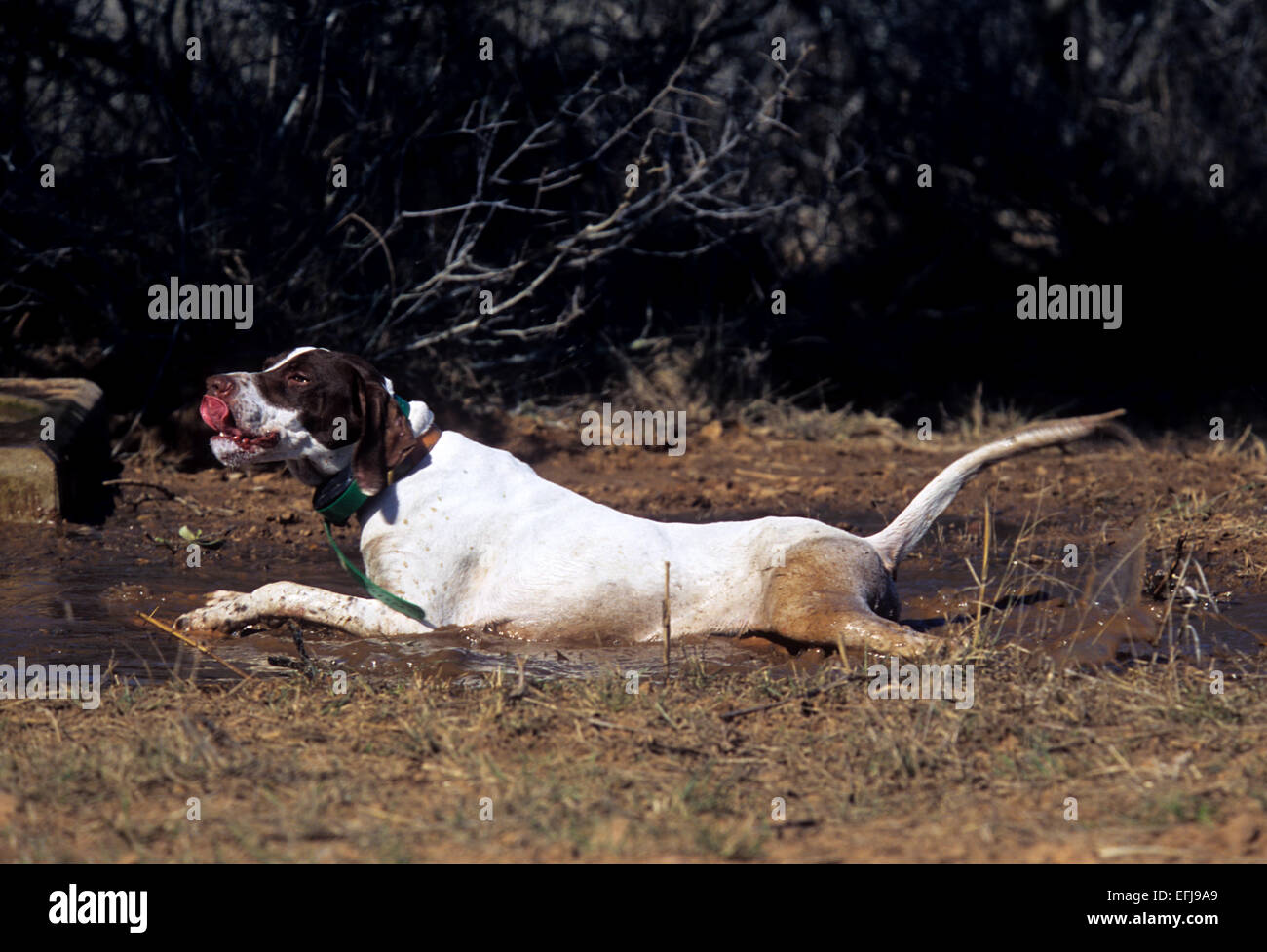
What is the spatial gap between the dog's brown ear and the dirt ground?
0.60m

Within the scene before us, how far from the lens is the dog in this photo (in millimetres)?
4625

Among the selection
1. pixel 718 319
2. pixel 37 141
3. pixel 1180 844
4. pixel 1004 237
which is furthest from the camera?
pixel 1004 237

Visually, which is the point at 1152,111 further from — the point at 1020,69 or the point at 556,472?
the point at 556,472

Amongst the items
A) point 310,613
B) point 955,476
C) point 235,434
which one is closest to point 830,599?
point 955,476

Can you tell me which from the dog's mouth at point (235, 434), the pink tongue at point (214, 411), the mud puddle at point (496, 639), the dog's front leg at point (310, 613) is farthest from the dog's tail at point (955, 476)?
the pink tongue at point (214, 411)

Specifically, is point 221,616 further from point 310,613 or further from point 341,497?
point 341,497

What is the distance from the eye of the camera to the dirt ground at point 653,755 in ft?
9.41

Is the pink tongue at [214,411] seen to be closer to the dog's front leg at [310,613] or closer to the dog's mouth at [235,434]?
the dog's mouth at [235,434]

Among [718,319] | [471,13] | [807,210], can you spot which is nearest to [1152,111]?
[807,210]

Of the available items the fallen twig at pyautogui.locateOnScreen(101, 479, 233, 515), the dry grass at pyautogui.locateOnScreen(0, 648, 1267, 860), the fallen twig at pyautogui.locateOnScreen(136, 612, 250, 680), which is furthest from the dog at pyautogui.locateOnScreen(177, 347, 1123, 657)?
the fallen twig at pyautogui.locateOnScreen(101, 479, 233, 515)

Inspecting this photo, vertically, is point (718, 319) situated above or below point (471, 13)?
below

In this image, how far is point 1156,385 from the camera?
11.1m

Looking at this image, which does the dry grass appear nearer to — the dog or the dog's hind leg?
the dog's hind leg

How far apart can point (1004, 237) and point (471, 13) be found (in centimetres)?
465
